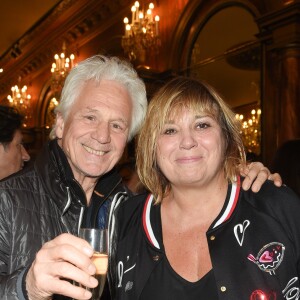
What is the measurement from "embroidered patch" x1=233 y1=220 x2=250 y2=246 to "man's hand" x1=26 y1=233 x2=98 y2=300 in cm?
92

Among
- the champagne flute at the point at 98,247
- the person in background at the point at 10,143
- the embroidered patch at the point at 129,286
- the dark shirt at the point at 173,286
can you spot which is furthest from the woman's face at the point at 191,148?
the person in background at the point at 10,143

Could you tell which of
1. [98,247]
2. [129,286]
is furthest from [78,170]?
[98,247]

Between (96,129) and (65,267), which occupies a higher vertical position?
(96,129)

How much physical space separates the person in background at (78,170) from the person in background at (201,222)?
0.42 ft

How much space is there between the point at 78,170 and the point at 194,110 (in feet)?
2.10

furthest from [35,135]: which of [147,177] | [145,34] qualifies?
[147,177]

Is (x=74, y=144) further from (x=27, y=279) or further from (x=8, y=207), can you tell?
(x=27, y=279)

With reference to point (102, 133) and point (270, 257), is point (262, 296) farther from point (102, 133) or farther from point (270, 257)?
point (102, 133)

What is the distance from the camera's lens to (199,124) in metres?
2.18

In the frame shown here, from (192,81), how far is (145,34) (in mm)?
5557

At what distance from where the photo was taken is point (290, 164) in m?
2.76

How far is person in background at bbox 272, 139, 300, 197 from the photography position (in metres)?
2.71

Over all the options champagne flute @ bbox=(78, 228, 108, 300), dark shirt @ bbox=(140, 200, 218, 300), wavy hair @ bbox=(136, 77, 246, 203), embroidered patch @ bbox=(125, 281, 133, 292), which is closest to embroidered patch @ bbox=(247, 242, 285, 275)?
dark shirt @ bbox=(140, 200, 218, 300)

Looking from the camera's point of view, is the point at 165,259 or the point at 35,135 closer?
the point at 165,259
